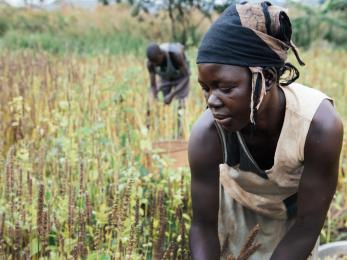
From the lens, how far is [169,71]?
487cm

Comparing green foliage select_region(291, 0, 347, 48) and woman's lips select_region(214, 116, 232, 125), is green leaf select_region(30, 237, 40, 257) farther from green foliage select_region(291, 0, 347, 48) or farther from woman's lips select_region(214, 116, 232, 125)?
green foliage select_region(291, 0, 347, 48)

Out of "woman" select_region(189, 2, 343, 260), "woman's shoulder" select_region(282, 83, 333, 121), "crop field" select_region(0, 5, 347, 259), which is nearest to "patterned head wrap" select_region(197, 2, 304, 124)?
"woman" select_region(189, 2, 343, 260)

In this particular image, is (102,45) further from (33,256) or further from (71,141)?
(33,256)

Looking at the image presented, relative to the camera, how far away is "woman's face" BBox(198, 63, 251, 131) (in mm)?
1239

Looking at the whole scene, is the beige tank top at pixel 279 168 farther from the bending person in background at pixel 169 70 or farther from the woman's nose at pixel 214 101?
the bending person in background at pixel 169 70

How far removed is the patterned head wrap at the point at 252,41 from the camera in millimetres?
1263

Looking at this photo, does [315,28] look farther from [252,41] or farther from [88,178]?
[252,41]

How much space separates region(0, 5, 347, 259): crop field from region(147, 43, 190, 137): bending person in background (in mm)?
322

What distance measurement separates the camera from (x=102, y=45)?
1139 cm

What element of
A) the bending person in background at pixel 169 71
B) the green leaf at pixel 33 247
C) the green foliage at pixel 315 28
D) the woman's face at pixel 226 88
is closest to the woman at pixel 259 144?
the woman's face at pixel 226 88

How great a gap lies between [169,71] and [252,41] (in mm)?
3604

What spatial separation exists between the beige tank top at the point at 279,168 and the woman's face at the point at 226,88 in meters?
0.20

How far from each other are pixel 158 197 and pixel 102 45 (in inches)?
383

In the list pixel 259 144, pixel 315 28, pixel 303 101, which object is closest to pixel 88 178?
pixel 259 144
